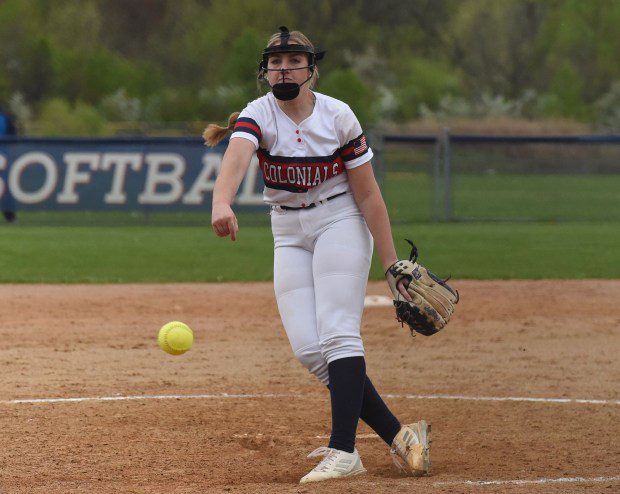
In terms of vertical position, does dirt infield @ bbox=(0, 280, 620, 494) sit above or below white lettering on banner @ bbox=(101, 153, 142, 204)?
below

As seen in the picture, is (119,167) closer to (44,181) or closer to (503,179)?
(44,181)

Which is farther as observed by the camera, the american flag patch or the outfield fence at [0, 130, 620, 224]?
the outfield fence at [0, 130, 620, 224]

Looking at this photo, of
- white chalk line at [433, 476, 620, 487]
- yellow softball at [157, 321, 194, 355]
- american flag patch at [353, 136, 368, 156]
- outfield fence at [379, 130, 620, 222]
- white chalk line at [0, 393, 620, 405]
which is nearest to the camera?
white chalk line at [433, 476, 620, 487]

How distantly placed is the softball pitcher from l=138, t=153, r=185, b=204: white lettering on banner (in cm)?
1185

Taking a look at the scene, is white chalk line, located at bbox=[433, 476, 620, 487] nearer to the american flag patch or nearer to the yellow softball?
the american flag patch

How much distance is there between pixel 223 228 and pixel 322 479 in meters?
1.11

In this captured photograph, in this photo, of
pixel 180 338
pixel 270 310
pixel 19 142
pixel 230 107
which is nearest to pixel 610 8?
pixel 230 107

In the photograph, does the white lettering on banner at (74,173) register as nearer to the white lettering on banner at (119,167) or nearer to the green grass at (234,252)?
the white lettering on banner at (119,167)

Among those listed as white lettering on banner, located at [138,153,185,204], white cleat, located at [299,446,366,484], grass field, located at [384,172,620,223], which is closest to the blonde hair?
white cleat, located at [299,446,366,484]

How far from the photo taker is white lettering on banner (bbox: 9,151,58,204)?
53.6 feet

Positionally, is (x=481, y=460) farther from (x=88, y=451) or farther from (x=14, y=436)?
(x=14, y=436)

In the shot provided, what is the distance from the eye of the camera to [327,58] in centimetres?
6216

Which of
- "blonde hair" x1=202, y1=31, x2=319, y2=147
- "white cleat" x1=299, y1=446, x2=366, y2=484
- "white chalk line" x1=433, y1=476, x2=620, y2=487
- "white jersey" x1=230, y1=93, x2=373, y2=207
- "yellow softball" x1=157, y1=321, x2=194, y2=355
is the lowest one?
"white chalk line" x1=433, y1=476, x2=620, y2=487

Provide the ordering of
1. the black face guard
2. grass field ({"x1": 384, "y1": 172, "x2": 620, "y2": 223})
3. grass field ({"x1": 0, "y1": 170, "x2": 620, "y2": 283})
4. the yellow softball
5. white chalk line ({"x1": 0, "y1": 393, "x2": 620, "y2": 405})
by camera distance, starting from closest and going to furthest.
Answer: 1. the black face guard
2. the yellow softball
3. white chalk line ({"x1": 0, "y1": 393, "x2": 620, "y2": 405})
4. grass field ({"x1": 0, "y1": 170, "x2": 620, "y2": 283})
5. grass field ({"x1": 384, "y1": 172, "x2": 620, "y2": 223})
